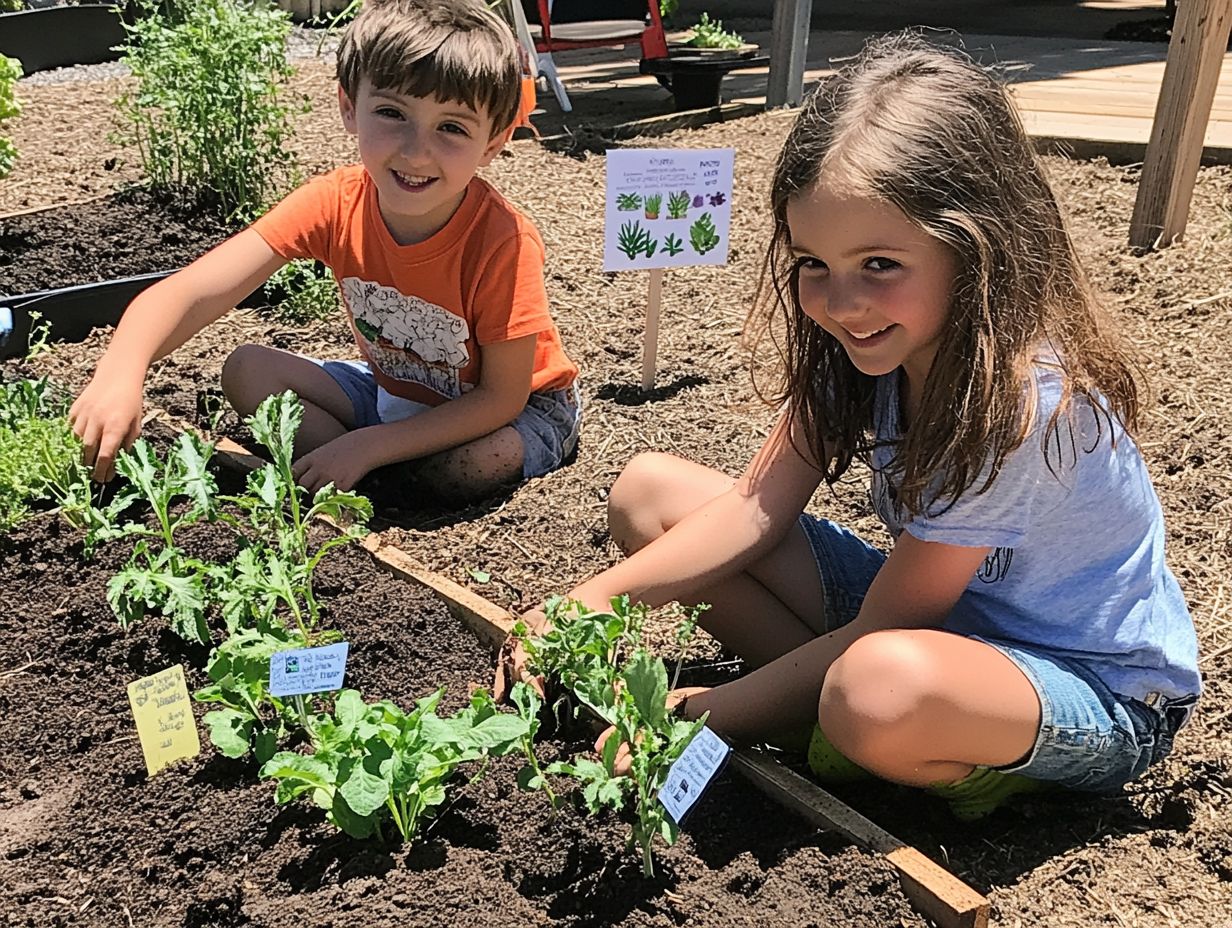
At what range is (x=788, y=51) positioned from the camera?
21.1ft

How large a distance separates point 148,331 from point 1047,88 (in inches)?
203

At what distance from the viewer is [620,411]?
3.67 metres

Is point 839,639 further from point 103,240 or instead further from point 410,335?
point 103,240

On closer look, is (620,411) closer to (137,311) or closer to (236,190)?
(137,311)

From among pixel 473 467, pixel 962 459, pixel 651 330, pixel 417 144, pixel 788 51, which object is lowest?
pixel 473 467

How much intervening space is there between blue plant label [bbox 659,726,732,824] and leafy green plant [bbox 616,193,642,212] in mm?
2083

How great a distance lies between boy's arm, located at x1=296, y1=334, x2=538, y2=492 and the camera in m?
2.94

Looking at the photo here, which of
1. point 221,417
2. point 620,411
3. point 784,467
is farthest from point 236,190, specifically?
point 784,467

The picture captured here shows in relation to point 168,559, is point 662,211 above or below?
above

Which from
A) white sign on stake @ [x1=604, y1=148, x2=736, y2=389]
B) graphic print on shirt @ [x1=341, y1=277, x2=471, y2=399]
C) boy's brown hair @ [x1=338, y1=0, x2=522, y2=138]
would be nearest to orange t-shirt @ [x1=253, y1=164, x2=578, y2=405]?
graphic print on shirt @ [x1=341, y1=277, x2=471, y2=399]

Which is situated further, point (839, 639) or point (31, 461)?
point (31, 461)

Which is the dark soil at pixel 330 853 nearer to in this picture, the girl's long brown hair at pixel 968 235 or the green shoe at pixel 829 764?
the green shoe at pixel 829 764

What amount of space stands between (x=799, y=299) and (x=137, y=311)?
1.61 metres

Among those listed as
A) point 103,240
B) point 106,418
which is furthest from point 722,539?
point 103,240
